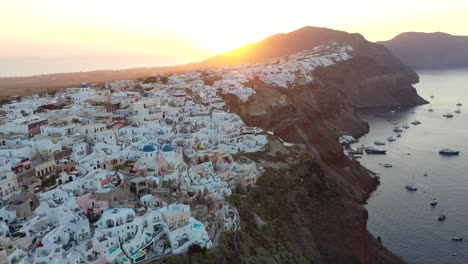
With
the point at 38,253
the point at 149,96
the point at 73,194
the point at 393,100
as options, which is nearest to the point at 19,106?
the point at 149,96

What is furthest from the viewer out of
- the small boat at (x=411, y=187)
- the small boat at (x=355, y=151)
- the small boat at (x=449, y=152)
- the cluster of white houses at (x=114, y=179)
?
the small boat at (x=355, y=151)

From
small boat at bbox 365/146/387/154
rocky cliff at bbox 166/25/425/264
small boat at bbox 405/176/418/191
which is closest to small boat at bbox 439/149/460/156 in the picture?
small boat at bbox 365/146/387/154

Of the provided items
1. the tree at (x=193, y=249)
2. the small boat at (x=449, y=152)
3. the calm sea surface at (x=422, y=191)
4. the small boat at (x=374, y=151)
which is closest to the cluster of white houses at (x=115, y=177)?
the tree at (x=193, y=249)

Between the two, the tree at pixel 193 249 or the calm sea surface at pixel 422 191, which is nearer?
the tree at pixel 193 249

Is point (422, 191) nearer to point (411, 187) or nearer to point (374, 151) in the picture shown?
point (411, 187)

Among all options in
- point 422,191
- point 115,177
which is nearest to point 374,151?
point 422,191

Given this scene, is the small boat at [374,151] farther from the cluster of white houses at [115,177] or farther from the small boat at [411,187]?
the cluster of white houses at [115,177]

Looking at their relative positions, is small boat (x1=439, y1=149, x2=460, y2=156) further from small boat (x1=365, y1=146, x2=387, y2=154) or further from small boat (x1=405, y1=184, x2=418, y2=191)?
small boat (x1=405, y1=184, x2=418, y2=191)
